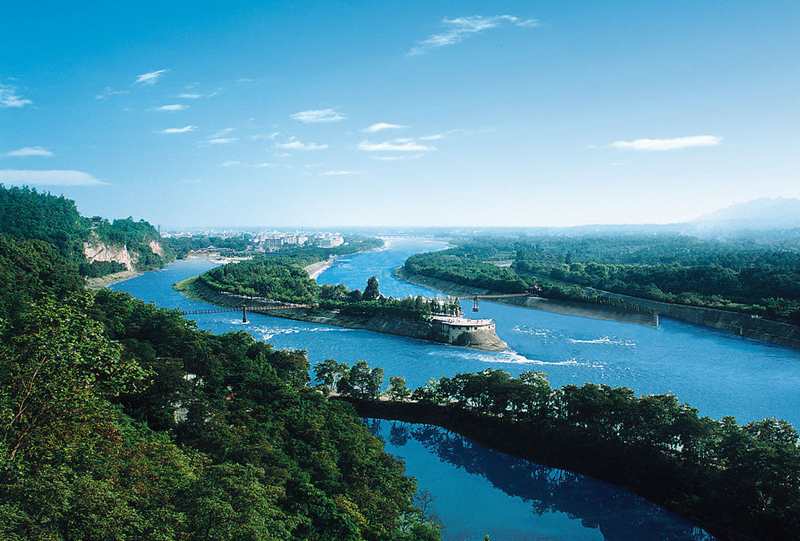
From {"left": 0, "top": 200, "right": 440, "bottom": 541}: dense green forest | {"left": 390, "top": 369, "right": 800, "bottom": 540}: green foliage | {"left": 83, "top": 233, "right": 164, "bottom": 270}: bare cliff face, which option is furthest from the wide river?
{"left": 83, "top": 233, "right": 164, "bottom": 270}: bare cliff face

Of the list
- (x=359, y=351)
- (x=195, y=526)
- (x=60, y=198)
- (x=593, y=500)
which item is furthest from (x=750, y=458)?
(x=60, y=198)

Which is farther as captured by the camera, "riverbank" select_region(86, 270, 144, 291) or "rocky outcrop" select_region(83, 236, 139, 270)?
"rocky outcrop" select_region(83, 236, 139, 270)

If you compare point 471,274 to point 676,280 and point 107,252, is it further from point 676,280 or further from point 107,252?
point 107,252

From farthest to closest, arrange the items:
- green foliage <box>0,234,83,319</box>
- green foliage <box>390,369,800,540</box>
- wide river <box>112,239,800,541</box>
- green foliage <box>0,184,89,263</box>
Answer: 1. green foliage <box>0,184,89,263</box>
2. green foliage <box>0,234,83,319</box>
3. wide river <box>112,239,800,541</box>
4. green foliage <box>390,369,800,540</box>

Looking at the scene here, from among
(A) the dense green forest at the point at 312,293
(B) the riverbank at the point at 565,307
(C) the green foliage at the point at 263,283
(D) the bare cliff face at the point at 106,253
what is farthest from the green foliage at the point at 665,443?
(D) the bare cliff face at the point at 106,253

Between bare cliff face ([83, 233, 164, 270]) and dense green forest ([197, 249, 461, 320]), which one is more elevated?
bare cliff face ([83, 233, 164, 270])

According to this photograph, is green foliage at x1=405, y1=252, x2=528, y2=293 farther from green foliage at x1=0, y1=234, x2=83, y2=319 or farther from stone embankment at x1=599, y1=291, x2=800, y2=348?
green foliage at x1=0, y1=234, x2=83, y2=319

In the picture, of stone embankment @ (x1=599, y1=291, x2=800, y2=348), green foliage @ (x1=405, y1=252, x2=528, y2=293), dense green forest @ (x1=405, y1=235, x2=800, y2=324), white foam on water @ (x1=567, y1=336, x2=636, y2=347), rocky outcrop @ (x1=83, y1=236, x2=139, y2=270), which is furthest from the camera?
rocky outcrop @ (x1=83, y1=236, x2=139, y2=270)
